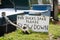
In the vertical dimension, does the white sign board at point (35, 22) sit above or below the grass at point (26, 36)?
above

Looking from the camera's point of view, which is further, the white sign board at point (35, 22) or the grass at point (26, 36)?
the white sign board at point (35, 22)

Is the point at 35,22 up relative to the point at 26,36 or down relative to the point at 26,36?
up

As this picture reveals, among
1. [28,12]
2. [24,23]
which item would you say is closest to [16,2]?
[28,12]

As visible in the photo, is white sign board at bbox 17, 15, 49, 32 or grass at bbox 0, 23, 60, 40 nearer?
grass at bbox 0, 23, 60, 40

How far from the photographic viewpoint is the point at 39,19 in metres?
7.55

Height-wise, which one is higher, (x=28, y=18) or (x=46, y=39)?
(x=28, y=18)

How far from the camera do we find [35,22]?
24.9ft

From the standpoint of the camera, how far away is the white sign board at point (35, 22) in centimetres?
746

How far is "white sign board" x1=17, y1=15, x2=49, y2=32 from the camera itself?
294 inches

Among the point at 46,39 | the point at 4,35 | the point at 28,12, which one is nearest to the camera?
the point at 46,39

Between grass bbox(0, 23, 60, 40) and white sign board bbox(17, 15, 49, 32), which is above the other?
white sign board bbox(17, 15, 49, 32)

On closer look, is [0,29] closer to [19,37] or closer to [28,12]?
[19,37]

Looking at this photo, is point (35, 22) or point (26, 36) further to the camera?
point (35, 22)

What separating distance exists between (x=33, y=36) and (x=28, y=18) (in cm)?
76
